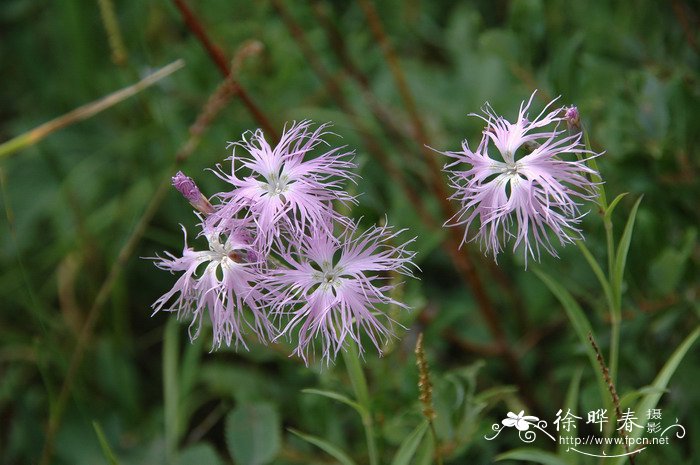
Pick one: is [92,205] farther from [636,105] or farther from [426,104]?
[636,105]

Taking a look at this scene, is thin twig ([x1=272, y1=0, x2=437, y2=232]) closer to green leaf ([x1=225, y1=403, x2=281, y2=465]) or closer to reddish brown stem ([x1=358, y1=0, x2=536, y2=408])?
reddish brown stem ([x1=358, y1=0, x2=536, y2=408])

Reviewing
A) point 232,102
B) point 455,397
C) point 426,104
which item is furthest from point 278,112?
point 455,397

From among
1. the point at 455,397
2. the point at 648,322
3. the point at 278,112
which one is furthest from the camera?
the point at 278,112

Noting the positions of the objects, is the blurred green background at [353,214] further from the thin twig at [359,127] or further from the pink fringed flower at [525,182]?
the pink fringed flower at [525,182]

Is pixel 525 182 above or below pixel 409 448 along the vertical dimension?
above

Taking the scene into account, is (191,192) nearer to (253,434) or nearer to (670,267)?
(253,434)

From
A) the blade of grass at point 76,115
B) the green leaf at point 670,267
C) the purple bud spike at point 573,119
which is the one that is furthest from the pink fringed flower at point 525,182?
the blade of grass at point 76,115

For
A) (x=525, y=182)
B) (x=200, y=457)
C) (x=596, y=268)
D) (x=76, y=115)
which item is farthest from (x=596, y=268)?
(x=76, y=115)
